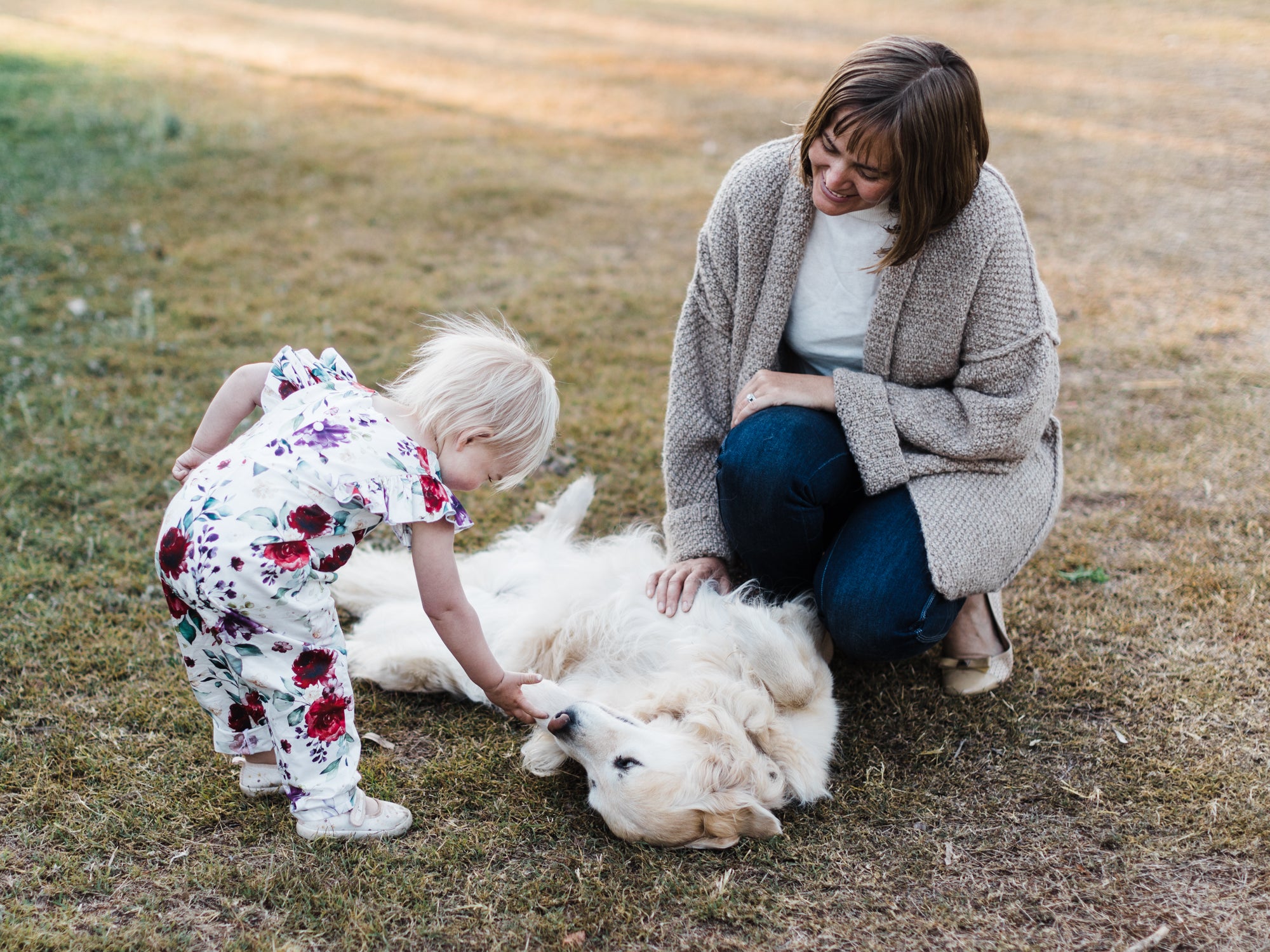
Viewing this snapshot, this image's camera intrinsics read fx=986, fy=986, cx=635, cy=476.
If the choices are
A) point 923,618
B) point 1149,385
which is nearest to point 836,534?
point 923,618

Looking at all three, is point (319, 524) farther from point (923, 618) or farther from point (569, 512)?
point (923, 618)

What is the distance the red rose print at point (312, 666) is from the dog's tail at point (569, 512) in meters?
0.98

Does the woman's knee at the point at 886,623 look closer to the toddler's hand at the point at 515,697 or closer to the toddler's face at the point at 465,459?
the toddler's hand at the point at 515,697

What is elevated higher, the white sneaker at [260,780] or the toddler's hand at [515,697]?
the toddler's hand at [515,697]

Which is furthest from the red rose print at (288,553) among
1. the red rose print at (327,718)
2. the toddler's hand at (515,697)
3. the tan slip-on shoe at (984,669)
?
the tan slip-on shoe at (984,669)

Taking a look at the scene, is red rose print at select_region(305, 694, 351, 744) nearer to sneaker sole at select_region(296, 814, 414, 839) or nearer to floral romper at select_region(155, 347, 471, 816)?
floral romper at select_region(155, 347, 471, 816)

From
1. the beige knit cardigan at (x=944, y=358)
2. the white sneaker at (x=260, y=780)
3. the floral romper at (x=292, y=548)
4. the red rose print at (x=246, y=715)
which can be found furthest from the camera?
the beige knit cardigan at (x=944, y=358)

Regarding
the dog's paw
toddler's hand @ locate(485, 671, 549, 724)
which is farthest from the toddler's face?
the dog's paw

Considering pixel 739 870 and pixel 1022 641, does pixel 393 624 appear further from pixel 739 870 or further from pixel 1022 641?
pixel 1022 641

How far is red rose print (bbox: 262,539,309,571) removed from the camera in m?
1.89

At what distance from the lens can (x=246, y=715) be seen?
214 cm

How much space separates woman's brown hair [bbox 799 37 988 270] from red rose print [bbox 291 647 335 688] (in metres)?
1.54

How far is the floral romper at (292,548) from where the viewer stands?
1.89 m

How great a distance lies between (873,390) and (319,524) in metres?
1.34
